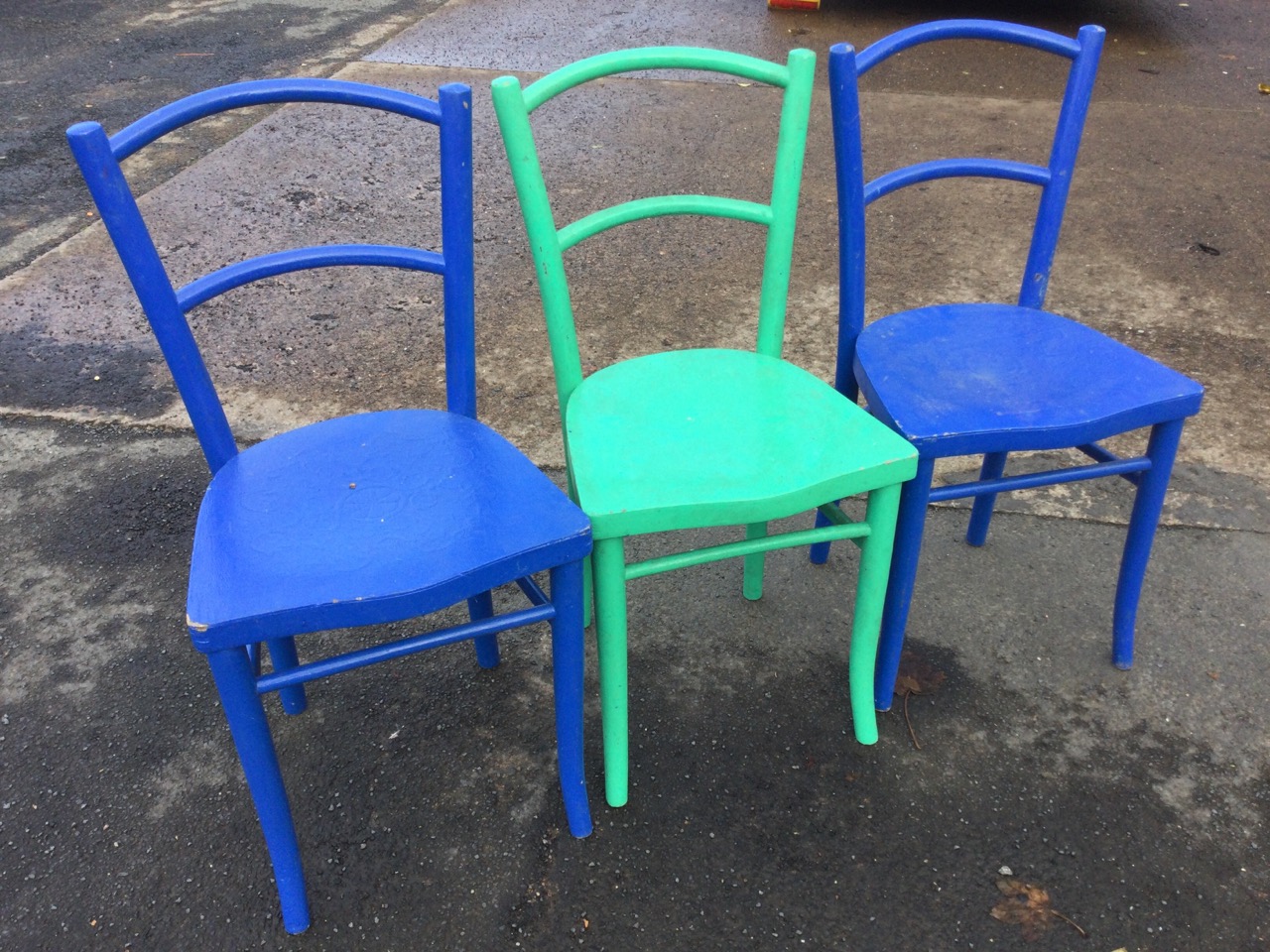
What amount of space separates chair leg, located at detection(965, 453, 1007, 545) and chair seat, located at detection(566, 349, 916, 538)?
59cm

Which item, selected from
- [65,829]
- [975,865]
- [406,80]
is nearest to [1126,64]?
[406,80]

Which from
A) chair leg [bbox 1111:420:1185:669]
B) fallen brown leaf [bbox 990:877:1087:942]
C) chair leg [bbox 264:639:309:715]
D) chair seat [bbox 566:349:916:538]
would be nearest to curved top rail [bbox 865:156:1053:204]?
chair seat [bbox 566:349:916:538]

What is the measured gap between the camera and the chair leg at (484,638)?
1.77 metres

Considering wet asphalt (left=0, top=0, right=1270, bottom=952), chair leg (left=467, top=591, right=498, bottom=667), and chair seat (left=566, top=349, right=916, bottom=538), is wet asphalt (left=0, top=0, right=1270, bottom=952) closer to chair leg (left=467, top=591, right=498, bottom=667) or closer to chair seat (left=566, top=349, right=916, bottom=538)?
chair leg (left=467, top=591, right=498, bottom=667)

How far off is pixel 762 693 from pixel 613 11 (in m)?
5.52

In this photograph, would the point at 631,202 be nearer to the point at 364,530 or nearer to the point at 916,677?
the point at 364,530

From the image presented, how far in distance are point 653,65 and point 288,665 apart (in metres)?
1.20

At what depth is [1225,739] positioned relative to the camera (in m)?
1.72

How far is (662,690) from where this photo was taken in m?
1.86

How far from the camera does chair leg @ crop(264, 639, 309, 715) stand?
166 cm

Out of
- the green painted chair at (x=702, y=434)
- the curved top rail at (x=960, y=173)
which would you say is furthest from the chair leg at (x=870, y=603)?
the curved top rail at (x=960, y=173)

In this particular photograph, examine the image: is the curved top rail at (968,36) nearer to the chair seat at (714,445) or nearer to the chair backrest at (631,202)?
the chair backrest at (631,202)

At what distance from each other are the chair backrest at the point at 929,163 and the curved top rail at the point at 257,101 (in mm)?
684

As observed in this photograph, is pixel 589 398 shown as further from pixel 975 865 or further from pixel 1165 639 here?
pixel 1165 639
